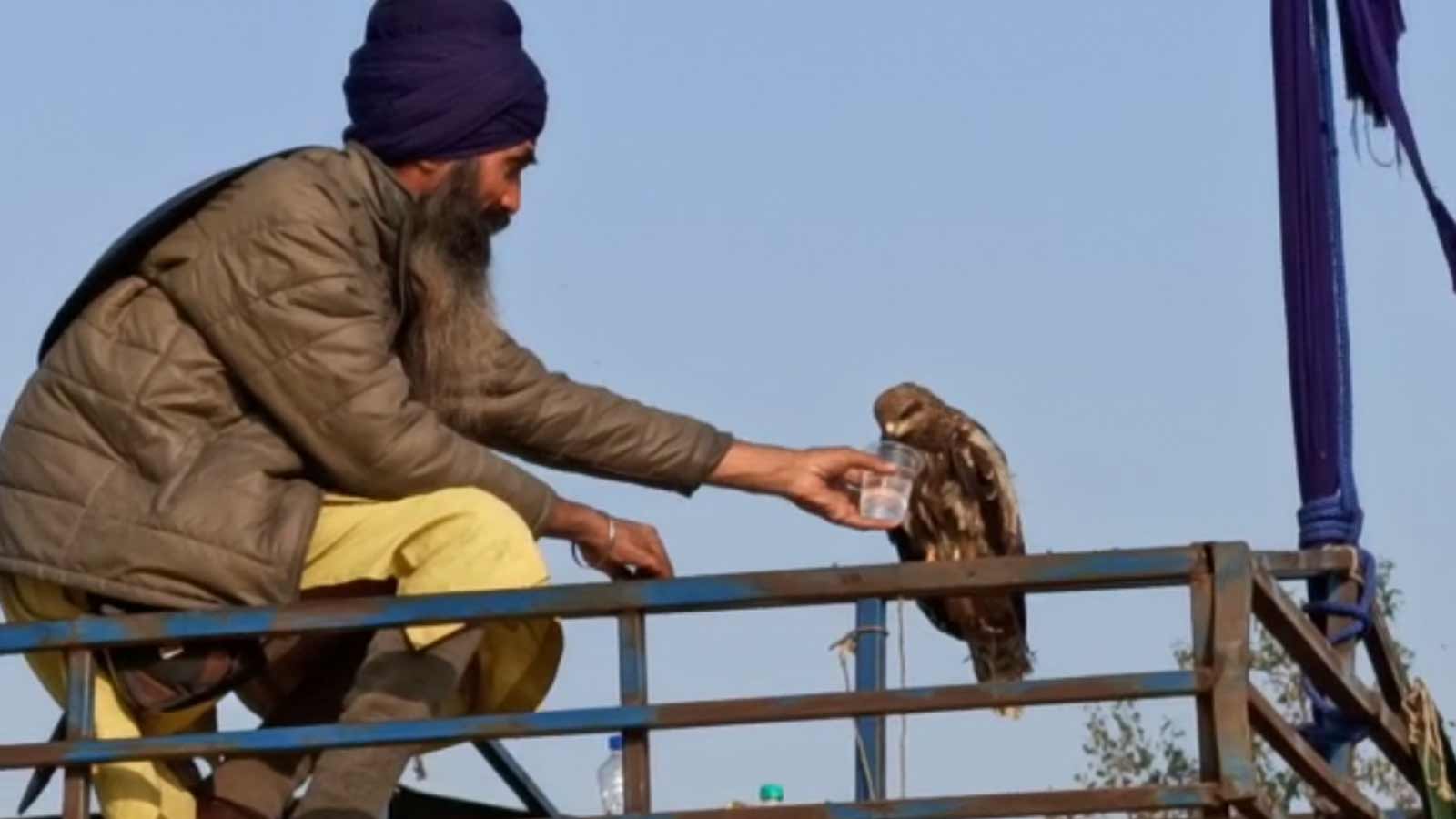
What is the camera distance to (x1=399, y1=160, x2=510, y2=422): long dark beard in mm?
Answer: 6375

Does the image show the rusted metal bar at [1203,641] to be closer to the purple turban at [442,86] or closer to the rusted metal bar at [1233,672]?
the rusted metal bar at [1233,672]

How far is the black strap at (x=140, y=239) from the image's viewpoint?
611 centimetres

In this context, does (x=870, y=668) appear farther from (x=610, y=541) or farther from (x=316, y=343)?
(x=316, y=343)

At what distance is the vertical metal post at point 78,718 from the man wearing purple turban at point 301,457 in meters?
0.14

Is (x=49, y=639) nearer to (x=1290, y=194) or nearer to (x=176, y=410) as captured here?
(x=176, y=410)

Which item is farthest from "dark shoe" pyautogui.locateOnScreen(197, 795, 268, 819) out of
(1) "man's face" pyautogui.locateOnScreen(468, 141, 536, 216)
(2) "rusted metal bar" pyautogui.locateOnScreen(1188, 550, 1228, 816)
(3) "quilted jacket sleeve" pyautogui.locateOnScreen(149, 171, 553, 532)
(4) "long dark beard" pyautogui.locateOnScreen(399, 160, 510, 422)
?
(2) "rusted metal bar" pyautogui.locateOnScreen(1188, 550, 1228, 816)

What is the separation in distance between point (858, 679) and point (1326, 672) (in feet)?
2.69

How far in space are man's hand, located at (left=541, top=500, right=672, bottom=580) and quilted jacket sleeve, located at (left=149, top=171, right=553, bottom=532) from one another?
262 mm

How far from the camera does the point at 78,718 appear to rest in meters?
5.80

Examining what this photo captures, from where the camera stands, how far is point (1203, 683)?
5352mm

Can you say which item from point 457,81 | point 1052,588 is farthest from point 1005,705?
point 457,81

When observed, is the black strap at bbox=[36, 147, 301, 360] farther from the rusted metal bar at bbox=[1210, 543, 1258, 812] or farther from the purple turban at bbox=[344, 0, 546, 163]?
the rusted metal bar at bbox=[1210, 543, 1258, 812]

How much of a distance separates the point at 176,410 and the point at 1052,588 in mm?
1556

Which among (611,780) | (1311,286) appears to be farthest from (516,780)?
(1311,286)
